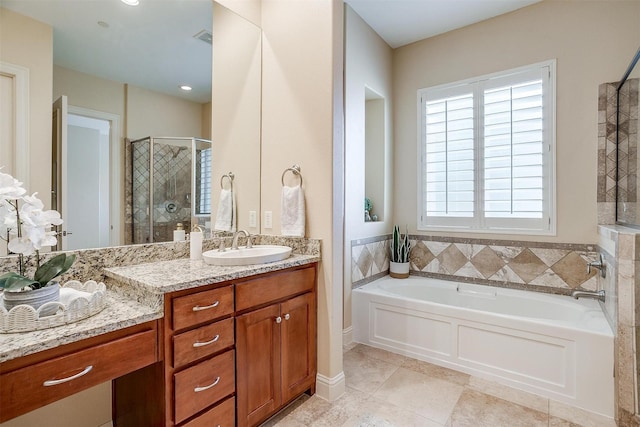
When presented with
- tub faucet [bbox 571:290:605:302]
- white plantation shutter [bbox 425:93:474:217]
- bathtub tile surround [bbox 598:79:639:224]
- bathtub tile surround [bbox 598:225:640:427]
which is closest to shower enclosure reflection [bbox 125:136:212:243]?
white plantation shutter [bbox 425:93:474:217]

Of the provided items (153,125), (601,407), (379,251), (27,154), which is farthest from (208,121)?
(601,407)

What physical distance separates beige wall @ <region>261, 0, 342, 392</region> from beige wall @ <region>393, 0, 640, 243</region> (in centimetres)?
180

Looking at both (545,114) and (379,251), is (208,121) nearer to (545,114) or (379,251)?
(379,251)

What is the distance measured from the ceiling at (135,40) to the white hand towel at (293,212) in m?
0.83

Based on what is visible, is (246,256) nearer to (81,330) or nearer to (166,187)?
(166,187)

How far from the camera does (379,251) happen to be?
330cm

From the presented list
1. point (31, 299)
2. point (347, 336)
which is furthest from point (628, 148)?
point (31, 299)

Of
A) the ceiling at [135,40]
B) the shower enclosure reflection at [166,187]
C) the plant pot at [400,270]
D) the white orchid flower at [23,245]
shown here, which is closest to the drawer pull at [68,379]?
the white orchid flower at [23,245]

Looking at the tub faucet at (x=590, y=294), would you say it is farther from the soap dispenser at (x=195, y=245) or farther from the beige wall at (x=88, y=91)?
the beige wall at (x=88, y=91)

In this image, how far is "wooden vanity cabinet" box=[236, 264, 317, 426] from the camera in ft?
5.21

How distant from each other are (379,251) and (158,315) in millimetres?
2403

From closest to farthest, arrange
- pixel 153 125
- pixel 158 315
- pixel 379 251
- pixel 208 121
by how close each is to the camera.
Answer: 1. pixel 158 315
2. pixel 153 125
3. pixel 208 121
4. pixel 379 251

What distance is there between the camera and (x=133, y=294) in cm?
138

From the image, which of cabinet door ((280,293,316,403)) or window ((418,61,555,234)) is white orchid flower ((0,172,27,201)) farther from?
window ((418,61,555,234))
